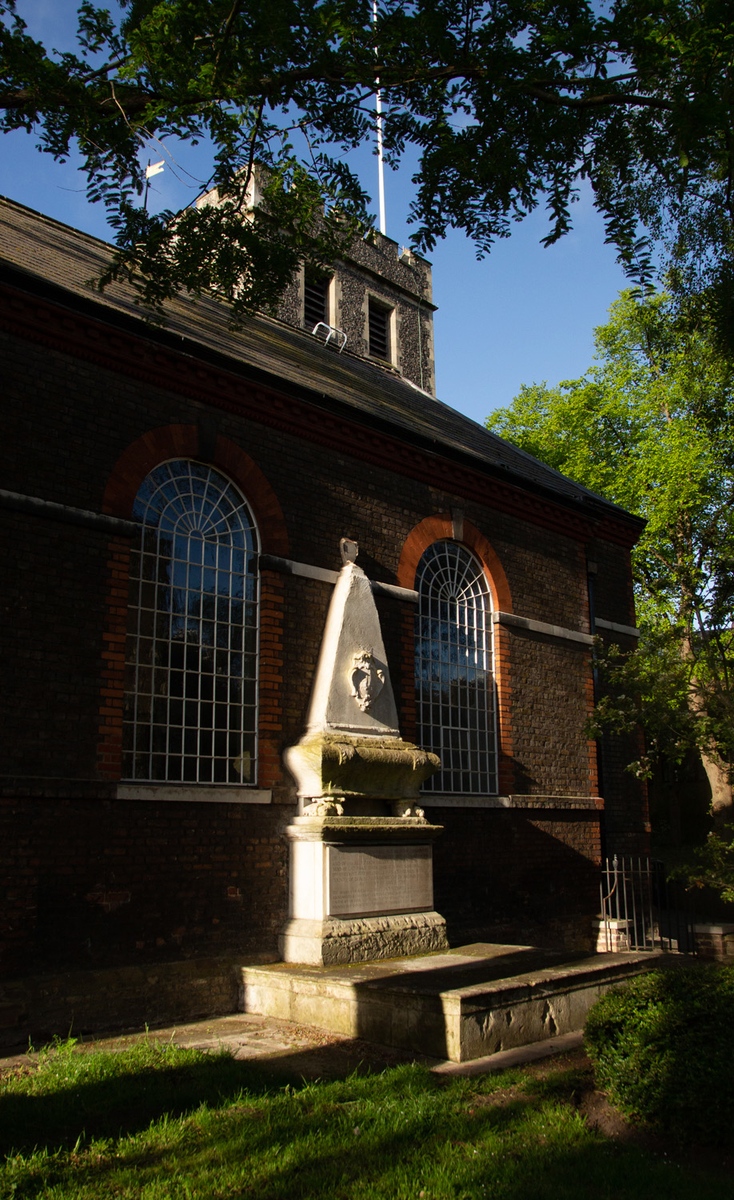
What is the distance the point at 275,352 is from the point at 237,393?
10.2 feet

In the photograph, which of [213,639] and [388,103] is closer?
[388,103]

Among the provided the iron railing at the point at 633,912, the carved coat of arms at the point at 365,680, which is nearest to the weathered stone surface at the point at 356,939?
the carved coat of arms at the point at 365,680

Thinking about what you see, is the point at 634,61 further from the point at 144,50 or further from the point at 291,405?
the point at 291,405

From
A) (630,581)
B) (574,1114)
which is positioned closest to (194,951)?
(574,1114)

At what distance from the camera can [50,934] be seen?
25.1 feet

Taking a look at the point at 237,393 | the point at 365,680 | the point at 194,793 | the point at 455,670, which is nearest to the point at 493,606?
the point at 455,670

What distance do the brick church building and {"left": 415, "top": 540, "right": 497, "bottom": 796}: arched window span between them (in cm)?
4

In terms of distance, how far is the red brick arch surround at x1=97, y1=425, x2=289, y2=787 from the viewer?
8.49 m

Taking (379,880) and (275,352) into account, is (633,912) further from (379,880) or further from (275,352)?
(275,352)

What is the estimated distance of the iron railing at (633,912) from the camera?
1366 cm

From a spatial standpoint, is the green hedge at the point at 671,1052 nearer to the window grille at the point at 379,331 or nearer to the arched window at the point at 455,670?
the arched window at the point at 455,670

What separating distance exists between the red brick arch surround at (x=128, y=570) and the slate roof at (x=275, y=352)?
3.47 feet

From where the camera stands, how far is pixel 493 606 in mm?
13328

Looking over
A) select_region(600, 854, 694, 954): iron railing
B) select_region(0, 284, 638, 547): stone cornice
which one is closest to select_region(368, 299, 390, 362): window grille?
select_region(0, 284, 638, 547): stone cornice
